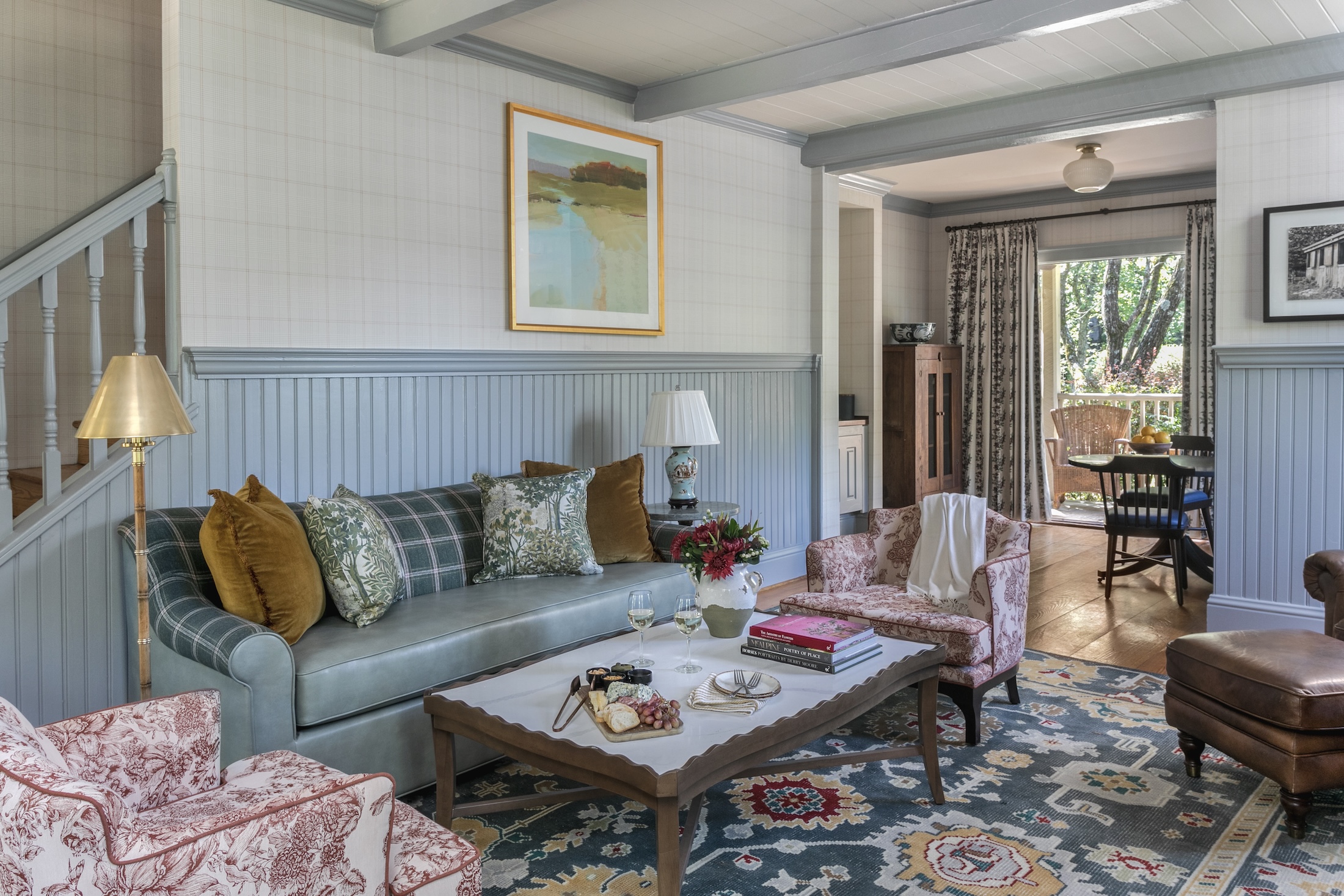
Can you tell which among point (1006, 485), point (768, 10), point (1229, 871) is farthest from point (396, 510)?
point (1006, 485)

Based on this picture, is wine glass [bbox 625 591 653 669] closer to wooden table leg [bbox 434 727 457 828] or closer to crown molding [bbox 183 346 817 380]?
wooden table leg [bbox 434 727 457 828]

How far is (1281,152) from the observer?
4.47 meters

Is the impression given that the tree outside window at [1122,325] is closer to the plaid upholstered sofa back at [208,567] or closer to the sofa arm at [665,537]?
the sofa arm at [665,537]

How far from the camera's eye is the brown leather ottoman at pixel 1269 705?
265 centimetres

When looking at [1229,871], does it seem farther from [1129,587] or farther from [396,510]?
[1129,587]

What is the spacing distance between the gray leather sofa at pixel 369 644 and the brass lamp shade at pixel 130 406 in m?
0.58

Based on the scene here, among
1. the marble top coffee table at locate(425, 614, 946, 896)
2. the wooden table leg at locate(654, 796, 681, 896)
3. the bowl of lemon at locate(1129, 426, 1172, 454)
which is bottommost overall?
the wooden table leg at locate(654, 796, 681, 896)

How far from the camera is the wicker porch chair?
8297mm

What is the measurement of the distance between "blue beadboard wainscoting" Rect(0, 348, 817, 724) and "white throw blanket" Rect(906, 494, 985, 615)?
1598mm

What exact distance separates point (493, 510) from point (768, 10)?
223 centimetres

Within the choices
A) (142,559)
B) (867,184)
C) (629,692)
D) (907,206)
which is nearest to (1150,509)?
(867,184)

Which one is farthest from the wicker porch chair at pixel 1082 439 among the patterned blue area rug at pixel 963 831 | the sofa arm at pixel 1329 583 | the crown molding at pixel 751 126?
the patterned blue area rug at pixel 963 831

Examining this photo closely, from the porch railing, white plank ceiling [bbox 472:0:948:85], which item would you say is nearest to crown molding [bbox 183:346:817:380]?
white plank ceiling [bbox 472:0:948:85]

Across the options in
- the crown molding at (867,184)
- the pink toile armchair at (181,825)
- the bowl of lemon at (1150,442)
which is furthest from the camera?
the crown molding at (867,184)
